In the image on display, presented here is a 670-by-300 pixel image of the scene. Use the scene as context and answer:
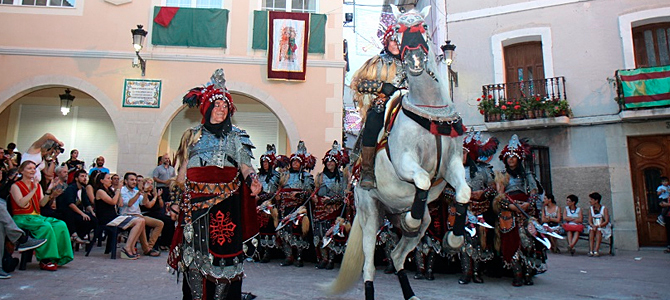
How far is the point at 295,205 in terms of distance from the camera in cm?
846

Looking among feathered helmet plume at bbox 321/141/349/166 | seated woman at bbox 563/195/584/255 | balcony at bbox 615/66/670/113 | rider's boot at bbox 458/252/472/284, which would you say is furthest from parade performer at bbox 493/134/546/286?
balcony at bbox 615/66/670/113

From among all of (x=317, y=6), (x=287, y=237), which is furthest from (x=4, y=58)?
(x=287, y=237)

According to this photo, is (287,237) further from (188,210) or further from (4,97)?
(4,97)

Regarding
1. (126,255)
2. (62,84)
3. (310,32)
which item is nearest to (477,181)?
(126,255)

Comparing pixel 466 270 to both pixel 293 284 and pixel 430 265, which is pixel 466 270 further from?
pixel 293 284

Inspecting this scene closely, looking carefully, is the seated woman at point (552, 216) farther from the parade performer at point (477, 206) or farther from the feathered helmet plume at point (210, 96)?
the feathered helmet plume at point (210, 96)

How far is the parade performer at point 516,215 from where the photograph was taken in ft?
20.6

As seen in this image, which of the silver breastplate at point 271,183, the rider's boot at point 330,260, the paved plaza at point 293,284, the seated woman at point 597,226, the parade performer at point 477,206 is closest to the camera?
the paved plaza at point 293,284

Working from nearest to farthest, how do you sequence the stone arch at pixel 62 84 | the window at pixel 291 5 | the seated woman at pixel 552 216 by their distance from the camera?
1. the seated woman at pixel 552 216
2. the stone arch at pixel 62 84
3. the window at pixel 291 5

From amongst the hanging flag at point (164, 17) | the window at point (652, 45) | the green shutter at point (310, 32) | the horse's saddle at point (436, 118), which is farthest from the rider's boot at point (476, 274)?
the window at point (652, 45)

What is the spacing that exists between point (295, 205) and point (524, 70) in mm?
10793

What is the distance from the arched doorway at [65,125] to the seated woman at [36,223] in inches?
339

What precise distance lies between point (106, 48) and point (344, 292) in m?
11.2

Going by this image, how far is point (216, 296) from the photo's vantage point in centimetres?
406
